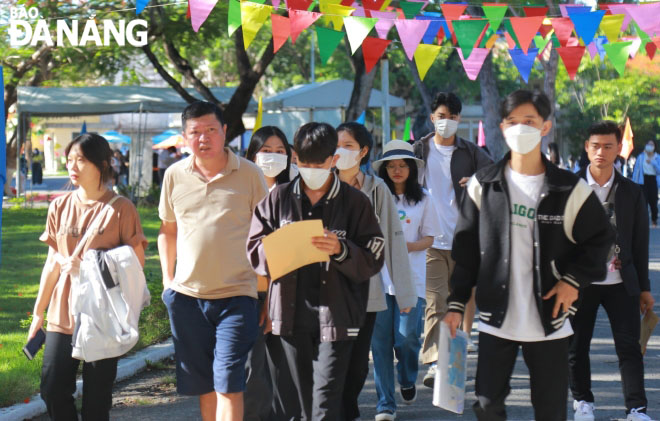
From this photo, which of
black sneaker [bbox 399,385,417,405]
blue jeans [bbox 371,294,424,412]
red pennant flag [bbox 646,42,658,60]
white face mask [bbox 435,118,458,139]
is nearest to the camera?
blue jeans [bbox 371,294,424,412]

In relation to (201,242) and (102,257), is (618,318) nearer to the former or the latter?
(201,242)

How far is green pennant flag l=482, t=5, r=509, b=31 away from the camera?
9016 millimetres

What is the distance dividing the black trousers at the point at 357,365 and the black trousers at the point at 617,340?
1398 millimetres

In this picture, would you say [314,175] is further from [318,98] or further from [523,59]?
[318,98]

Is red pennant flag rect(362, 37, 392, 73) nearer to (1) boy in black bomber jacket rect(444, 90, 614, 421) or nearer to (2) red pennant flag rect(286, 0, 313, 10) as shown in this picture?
(2) red pennant flag rect(286, 0, 313, 10)

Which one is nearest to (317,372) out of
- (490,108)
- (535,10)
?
(535,10)

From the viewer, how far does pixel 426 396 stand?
23.6ft

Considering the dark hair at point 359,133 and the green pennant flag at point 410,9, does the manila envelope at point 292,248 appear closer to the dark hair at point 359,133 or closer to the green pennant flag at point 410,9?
the dark hair at point 359,133

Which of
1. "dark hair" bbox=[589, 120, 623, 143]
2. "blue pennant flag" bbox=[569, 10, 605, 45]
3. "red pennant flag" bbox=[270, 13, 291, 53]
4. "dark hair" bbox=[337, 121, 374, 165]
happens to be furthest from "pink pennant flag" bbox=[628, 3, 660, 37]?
"dark hair" bbox=[337, 121, 374, 165]

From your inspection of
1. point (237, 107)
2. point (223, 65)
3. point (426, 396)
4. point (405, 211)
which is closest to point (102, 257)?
point (405, 211)

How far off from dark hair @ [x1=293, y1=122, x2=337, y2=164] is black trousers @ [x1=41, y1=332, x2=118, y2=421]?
143 centimetres

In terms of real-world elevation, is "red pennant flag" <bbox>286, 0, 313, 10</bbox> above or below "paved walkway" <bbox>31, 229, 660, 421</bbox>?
above

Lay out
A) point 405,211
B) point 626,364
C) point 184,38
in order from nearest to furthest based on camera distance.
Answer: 1. point 626,364
2. point 405,211
3. point 184,38

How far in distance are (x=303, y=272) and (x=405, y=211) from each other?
2264 millimetres
